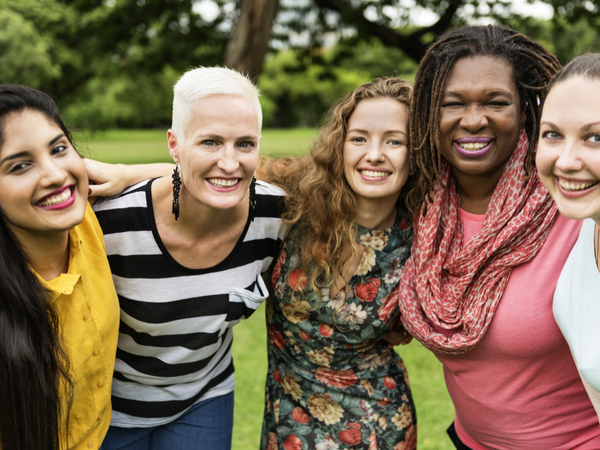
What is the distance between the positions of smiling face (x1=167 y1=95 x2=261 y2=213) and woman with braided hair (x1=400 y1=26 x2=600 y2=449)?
813 millimetres

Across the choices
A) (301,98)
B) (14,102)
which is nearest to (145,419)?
(14,102)

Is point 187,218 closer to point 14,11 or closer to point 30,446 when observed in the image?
point 30,446

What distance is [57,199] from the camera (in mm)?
1972

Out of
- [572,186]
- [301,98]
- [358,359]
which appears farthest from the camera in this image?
[301,98]

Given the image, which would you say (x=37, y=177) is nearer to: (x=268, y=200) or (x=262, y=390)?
(x=268, y=200)

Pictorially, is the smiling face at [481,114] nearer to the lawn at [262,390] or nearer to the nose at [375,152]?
the nose at [375,152]

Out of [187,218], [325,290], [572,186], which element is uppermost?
[572,186]

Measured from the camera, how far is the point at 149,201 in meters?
2.53

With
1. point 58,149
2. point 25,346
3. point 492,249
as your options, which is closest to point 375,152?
point 492,249

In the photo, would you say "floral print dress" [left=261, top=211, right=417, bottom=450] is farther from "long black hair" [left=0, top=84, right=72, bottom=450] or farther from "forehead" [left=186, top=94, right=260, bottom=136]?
"long black hair" [left=0, top=84, right=72, bottom=450]

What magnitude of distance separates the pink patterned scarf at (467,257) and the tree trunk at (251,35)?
5.45m

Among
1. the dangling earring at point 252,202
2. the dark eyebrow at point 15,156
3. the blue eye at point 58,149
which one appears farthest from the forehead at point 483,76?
the dark eyebrow at point 15,156

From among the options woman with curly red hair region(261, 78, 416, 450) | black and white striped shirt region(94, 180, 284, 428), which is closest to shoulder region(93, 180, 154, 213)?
black and white striped shirt region(94, 180, 284, 428)

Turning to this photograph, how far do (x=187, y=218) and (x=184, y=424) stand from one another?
41.7 inches
